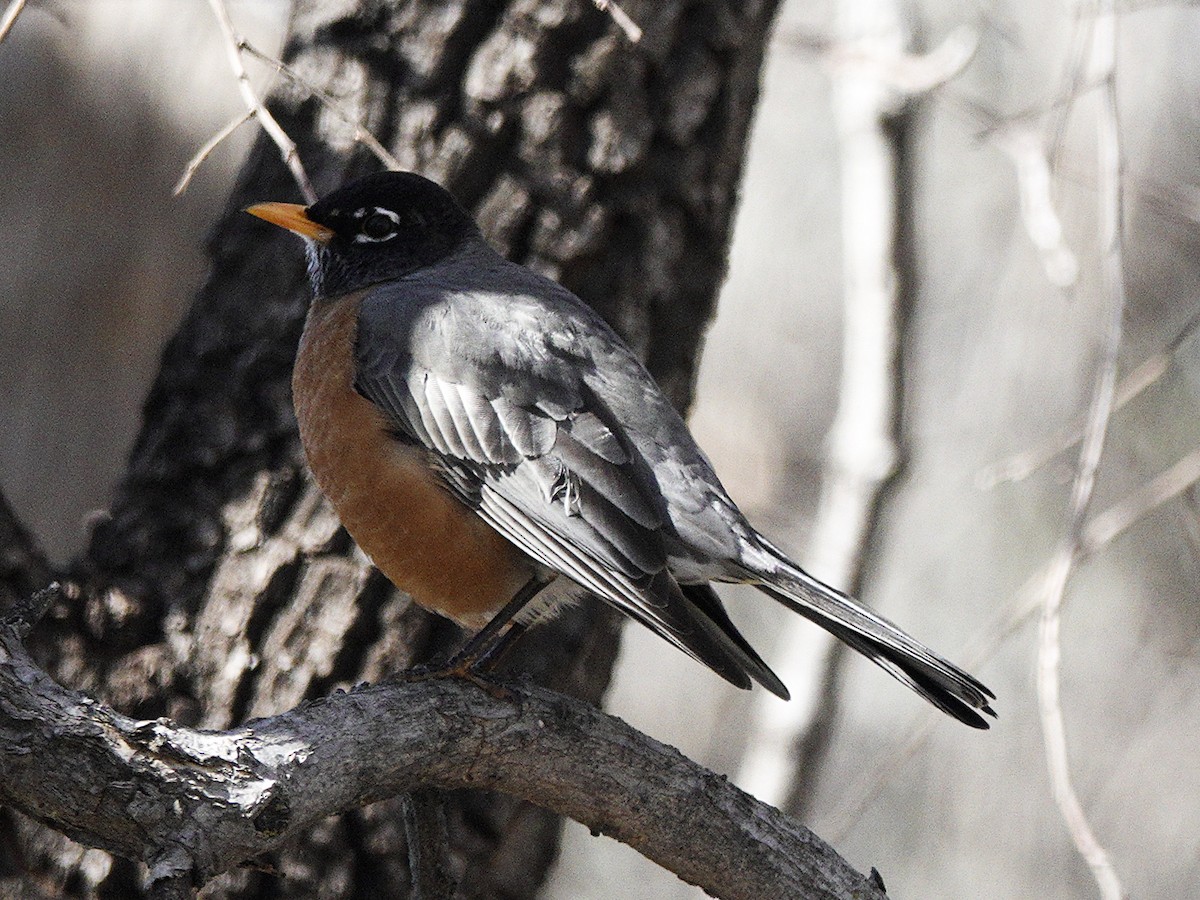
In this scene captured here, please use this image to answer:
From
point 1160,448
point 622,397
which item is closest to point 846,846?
point 1160,448

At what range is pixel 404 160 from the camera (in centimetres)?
382

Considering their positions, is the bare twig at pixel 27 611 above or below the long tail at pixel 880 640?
below

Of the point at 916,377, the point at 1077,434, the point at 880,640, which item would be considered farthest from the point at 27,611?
the point at 916,377

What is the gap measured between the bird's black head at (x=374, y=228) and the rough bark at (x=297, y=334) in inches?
4.1

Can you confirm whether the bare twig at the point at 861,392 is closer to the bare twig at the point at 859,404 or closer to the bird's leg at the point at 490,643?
the bare twig at the point at 859,404

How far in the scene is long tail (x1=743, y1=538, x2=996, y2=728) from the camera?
2914mm

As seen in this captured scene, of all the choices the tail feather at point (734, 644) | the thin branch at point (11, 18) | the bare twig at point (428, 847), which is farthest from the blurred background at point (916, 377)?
the thin branch at point (11, 18)

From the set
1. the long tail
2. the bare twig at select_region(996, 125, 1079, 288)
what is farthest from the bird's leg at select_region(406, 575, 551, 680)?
the bare twig at select_region(996, 125, 1079, 288)

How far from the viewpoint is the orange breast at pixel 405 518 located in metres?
3.24

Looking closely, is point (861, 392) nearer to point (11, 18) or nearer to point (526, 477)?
point (526, 477)

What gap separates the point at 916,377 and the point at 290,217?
415cm

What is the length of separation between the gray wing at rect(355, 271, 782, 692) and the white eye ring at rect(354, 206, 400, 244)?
1.10 ft

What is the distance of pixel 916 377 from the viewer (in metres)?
6.99

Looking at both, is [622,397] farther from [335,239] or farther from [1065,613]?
[1065,613]
